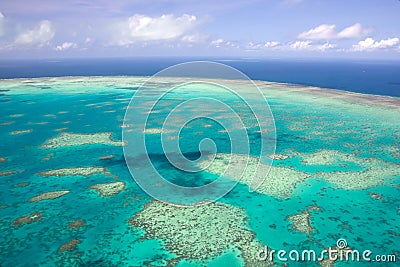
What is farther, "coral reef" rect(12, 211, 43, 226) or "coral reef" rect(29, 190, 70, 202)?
"coral reef" rect(29, 190, 70, 202)

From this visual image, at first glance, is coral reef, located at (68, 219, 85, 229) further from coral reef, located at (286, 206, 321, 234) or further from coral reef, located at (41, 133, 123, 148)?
coral reef, located at (41, 133, 123, 148)

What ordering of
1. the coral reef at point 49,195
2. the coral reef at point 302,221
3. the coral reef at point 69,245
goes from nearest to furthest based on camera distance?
the coral reef at point 69,245 < the coral reef at point 302,221 < the coral reef at point 49,195

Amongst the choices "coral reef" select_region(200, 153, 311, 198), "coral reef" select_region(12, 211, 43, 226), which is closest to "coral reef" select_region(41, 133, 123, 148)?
"coral reef" select_region(200, 153, 311, 198)

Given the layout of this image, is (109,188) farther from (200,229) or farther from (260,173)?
(260,173)

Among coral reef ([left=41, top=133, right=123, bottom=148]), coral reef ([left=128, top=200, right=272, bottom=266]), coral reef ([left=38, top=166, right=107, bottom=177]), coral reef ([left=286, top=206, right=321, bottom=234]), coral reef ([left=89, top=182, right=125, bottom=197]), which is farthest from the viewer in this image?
coral reef ([left=41, top=133, right=123, bottom=148])

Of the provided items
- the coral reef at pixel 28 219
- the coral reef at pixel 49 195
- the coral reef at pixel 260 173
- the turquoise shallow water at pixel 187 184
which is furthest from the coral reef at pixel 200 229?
Answer: the coral reef at pixel 49 195

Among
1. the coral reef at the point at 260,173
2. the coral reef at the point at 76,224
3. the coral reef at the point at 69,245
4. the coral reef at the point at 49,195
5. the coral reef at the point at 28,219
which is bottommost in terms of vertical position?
the coral reef at the point at 69,245

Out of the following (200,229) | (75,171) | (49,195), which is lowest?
(200,229)

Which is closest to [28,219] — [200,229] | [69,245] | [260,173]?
[69,245]

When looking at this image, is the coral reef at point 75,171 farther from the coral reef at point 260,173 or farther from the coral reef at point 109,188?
the coral reef at point 260,173
